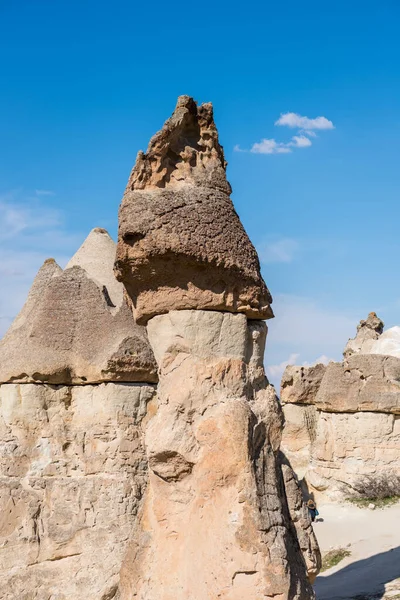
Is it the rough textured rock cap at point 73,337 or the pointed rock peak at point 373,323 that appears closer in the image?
the rough textured rock cap at point 73,337

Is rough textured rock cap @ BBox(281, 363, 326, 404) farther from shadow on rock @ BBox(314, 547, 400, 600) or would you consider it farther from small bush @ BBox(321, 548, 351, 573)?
shadow on rock @ BBox(314, 547, 400, 600)

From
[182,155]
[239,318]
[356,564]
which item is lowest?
[356,564]

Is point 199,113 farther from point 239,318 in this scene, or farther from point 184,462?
point 184,462

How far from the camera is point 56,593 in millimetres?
6410

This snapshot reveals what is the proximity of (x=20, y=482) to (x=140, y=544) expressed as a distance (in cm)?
287

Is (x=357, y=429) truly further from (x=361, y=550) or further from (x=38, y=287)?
(x=38, y=287)

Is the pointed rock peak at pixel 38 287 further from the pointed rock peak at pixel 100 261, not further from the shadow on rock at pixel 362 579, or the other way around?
the shadow on rock at pixel 362 579

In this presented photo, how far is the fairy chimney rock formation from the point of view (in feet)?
13.1

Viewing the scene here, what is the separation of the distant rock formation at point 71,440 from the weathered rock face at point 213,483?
7.77 ft

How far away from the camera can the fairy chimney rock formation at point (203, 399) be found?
13.1 feet


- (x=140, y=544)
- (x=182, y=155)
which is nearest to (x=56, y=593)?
(x=140, y=544)

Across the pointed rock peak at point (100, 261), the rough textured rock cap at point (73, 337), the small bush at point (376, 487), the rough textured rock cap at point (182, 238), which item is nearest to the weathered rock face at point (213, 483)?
the rough textured rock cap at point (182, 238)

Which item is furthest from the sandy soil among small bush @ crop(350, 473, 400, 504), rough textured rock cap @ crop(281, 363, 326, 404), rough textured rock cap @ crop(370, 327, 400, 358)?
rough textured rock cap @ crop(370, 327, 400, 358)

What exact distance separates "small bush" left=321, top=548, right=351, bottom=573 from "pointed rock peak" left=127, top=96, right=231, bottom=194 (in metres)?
6.04
